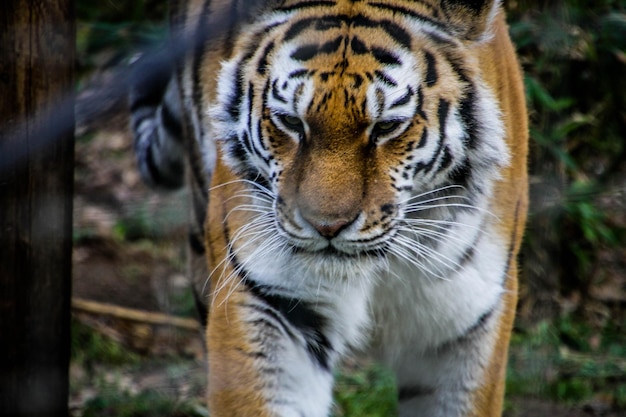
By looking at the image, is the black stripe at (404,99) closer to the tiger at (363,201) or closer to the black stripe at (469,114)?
the tiger at (363,201)

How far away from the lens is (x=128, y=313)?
3.16 metres

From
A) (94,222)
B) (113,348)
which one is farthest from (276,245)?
(94,222)

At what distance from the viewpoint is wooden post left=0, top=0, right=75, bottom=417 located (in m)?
1.75

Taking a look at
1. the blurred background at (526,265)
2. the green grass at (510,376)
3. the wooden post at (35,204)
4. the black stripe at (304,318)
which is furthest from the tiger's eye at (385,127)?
the green grass at (510,376)

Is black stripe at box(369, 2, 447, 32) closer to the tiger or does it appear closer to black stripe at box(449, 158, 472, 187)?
the tiger

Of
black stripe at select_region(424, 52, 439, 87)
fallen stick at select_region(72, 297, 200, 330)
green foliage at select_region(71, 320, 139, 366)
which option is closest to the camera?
black stripe at select_region(424, 52, 439, 87)

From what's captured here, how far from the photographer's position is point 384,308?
1.88 metres

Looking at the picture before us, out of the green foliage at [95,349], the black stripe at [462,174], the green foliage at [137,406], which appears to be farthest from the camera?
the green foliage at [95,349]

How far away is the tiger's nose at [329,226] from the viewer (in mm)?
1518

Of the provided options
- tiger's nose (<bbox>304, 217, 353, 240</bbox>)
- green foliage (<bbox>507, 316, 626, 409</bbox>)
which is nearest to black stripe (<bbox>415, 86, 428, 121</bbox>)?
tiger's nose (<bbox>304, 217, 353, 240</bbox>)

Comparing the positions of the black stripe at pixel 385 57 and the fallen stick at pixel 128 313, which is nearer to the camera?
the black stripe at pixel 385 57

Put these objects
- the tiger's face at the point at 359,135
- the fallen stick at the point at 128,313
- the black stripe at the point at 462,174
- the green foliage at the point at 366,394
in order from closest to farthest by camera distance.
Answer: the tiger's face at the point at 359,135
the black stripe at the point at 462,174
the green foliage at the point at 366,394
the fallen stick at the point at 128,313

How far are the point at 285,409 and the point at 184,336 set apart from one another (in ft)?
4.81

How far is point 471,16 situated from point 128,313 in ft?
6.32
